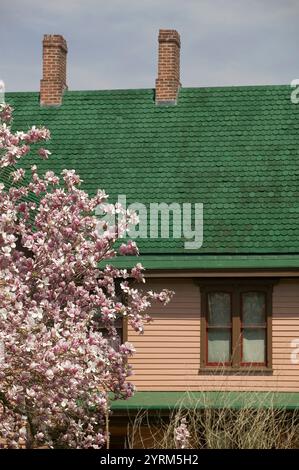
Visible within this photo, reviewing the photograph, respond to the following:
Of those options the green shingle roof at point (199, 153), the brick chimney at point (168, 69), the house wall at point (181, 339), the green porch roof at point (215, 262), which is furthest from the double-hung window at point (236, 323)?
the brick chimney at point (168, 69)

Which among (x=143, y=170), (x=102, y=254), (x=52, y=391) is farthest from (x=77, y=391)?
(x=143, y=170)

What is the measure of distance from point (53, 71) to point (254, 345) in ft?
35.0

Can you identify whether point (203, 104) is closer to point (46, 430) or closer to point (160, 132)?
point (160, 132)

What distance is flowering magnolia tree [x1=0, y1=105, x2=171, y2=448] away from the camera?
17.8 meters

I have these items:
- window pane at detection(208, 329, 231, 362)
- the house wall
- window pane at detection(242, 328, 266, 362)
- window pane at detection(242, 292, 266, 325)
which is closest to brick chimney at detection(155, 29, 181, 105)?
the house wall

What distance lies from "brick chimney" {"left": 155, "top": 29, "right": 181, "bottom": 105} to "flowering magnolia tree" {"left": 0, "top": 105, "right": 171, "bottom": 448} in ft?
42.4

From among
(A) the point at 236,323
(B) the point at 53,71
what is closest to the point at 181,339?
(A) the point at 236,323

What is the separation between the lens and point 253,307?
29406mm

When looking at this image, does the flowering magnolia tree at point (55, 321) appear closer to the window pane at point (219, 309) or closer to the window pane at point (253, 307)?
the window pane at point (219, 309)

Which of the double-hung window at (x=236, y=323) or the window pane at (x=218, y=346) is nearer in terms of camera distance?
the double-hung window at (x=236, y=323)

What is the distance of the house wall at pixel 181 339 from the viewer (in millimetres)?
29000

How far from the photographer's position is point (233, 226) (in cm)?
2998

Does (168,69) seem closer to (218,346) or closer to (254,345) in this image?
(218,346)

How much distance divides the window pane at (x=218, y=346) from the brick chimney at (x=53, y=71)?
8949mm
